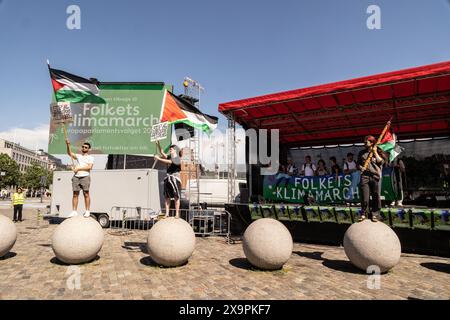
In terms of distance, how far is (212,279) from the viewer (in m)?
6.19

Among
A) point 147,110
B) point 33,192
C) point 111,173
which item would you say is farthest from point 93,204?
point 33,192

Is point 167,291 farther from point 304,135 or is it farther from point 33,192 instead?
point 33,192

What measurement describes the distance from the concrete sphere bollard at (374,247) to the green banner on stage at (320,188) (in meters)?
5.10

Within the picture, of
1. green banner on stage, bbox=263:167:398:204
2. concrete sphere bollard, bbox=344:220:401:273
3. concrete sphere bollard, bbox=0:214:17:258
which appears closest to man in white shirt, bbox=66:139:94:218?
concrete sphere bollard, bbox=0:214:17:258

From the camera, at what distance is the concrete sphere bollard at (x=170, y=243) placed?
6.79 metres

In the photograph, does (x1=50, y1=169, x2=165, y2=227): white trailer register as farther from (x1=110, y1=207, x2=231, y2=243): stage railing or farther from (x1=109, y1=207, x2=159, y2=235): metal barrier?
(x1=110, y1=207, x2=231, y2=243): stage railing

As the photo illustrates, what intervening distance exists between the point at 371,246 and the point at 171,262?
189 inches

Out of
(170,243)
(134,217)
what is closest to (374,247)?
(170,243)

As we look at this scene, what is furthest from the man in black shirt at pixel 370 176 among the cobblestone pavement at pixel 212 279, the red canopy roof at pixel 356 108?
the red canopy roof at pixel 356 108

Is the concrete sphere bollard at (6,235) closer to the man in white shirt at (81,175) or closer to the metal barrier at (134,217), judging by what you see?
the man in white shirt at (81,175)

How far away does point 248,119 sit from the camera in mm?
14578

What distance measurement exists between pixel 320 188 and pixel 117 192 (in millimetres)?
10852

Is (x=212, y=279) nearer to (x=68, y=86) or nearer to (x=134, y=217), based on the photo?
(x=68, y=86)

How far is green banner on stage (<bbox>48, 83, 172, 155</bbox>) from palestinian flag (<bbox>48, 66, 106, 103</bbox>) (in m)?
7.26
